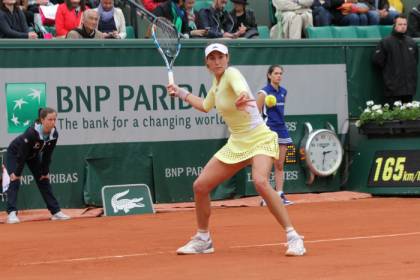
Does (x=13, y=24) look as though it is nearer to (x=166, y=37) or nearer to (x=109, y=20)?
(x=109, y=20)

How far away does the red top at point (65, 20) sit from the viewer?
1505 cm

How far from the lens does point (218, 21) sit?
16391mm

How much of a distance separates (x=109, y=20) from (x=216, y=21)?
194 cm

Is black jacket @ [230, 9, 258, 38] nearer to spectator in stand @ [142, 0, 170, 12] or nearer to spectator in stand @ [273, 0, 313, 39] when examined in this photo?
spectator in stand @ [273, 0, 313, 39]

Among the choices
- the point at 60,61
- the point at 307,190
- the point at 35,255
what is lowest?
the point at 307,190

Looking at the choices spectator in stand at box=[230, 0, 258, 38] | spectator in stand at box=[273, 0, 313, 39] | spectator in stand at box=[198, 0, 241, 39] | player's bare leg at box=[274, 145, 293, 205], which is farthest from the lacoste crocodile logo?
spectator in stand at box=[273, 0, 313, 39]

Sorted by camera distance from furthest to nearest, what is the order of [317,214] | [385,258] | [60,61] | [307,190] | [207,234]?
[307,190] < [60,61] < [317,214] < [207,234] < [385,258]

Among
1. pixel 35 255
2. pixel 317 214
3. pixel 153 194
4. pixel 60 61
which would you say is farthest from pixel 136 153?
pixel 35 255

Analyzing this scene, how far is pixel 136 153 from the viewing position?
558 inches

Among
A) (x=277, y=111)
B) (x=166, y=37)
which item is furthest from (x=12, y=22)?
(x=166, y=37)

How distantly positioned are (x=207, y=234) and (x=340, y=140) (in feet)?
24.1

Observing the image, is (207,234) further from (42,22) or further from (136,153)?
(42,22)

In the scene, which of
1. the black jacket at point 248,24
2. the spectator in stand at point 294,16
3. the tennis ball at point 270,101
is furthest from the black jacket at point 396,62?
the tennis ball at point 270,101

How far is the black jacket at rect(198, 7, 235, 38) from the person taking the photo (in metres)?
16.2
